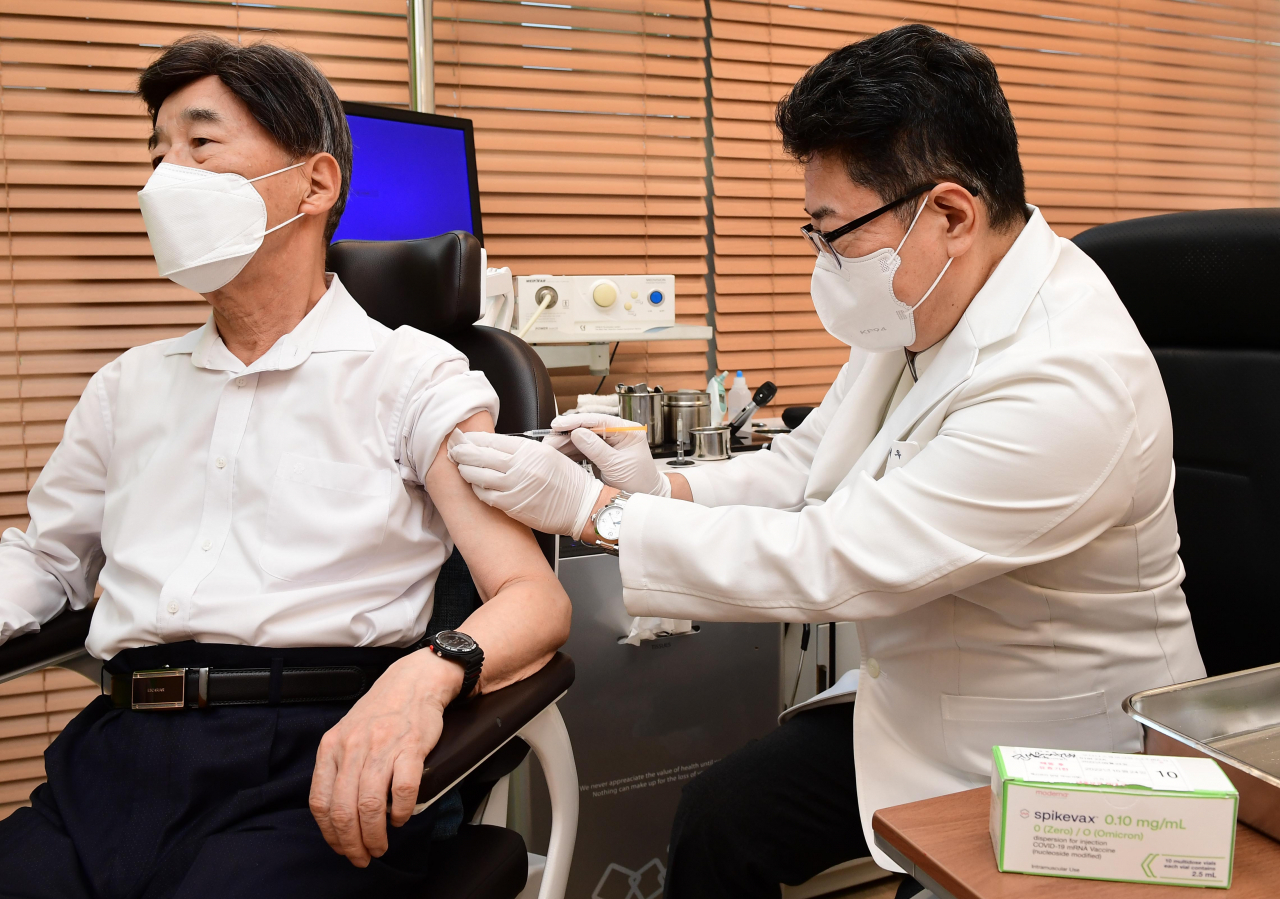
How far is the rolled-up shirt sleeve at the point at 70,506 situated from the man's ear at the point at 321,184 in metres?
0.40

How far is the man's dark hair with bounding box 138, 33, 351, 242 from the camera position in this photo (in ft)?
4.03

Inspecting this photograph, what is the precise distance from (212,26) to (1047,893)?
2.75 m

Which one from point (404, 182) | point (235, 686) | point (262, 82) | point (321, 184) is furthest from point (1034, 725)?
point (404, 182)

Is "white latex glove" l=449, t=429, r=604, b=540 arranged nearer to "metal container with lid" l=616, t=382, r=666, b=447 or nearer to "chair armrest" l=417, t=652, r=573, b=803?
"chair armrest" l=417, t=652, r=573, b=803

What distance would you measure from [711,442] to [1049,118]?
2138mm

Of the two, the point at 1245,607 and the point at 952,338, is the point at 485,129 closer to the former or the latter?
the point at 952,338

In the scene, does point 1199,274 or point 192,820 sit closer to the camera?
point 192,820

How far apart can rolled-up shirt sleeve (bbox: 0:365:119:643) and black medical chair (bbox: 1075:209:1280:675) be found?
1.59m

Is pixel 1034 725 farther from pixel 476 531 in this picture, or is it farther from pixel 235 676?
pixel 235 676

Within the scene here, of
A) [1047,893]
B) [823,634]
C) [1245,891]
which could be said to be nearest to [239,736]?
[1047,893]

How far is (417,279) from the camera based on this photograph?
4.91 ft

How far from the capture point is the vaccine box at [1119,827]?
0.67 meters

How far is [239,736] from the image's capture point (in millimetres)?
1100

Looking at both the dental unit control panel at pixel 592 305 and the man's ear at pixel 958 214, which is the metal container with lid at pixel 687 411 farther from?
the man's ear at pixel 958 214
